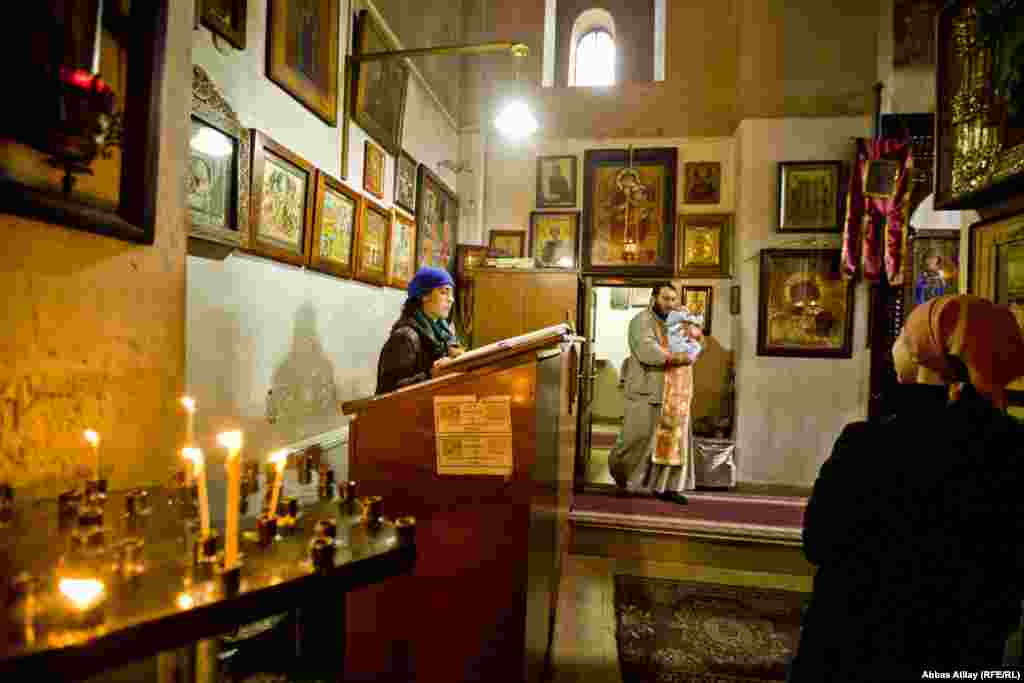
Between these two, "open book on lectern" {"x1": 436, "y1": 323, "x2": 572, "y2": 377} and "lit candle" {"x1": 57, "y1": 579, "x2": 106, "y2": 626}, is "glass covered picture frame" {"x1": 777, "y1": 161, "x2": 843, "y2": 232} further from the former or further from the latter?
"lit candle" {"x1": 57, "y1": 579, "x2": 106, "y2": 626}

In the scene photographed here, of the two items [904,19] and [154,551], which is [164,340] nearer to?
[154,551]

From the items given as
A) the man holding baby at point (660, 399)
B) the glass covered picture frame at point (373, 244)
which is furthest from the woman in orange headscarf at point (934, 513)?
the man holding baby at point (660, 399)

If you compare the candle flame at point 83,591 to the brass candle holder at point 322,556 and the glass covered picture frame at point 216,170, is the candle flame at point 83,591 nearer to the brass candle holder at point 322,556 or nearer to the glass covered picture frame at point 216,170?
the brass candle holder at point 322,556

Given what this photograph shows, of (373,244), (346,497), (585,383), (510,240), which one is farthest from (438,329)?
(510,240)

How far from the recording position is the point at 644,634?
312 cm

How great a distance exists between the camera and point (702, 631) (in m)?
3.16

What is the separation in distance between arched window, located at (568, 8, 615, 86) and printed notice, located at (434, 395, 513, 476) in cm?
686

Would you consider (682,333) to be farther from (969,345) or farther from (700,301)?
(969,345)

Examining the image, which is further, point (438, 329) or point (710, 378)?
point (710, 378)

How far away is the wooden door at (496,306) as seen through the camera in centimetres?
547

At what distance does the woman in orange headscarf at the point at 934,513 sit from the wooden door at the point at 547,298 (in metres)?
3.98

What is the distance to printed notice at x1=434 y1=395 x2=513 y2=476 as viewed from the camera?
1.89 meters

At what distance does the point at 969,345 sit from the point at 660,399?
3.71 m

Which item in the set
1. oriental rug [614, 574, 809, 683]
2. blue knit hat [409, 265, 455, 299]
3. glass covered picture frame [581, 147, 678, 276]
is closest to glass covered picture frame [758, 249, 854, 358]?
glass covered picture frame [581, 147, 678, 276]
